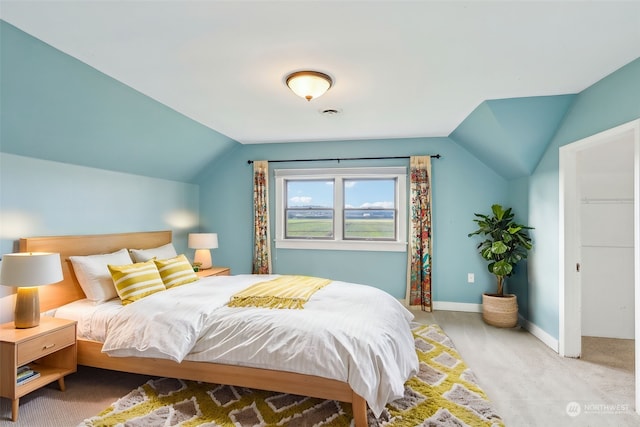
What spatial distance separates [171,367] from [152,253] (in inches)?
67.1

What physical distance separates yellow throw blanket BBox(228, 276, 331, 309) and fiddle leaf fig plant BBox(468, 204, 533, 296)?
2.05 meters

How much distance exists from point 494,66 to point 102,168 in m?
3.79

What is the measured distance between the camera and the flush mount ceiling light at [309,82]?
2410mm

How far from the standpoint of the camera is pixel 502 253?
146 inches

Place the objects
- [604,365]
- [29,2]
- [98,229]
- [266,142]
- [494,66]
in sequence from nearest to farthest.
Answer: [29,2], [494,66], [604,365], [98,229], [266,142]

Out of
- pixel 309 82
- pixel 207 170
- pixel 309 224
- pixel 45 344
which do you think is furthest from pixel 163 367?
pixel 207 170

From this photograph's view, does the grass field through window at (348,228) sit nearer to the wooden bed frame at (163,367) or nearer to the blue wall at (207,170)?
the blue wall at (207,170)

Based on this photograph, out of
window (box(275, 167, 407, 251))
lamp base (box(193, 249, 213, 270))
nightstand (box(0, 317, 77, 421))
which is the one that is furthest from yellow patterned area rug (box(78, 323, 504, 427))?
window (box(275, 167, 407, 251))

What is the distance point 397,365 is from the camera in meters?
2.15

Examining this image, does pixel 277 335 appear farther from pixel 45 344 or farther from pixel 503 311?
pixel 503 311

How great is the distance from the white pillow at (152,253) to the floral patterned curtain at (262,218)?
122cm

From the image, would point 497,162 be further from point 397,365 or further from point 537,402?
point 397,365

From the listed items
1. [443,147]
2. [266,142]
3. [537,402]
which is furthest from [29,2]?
[443,147]

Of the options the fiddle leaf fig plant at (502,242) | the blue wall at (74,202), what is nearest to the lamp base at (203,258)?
the blue wall at (74,202)
